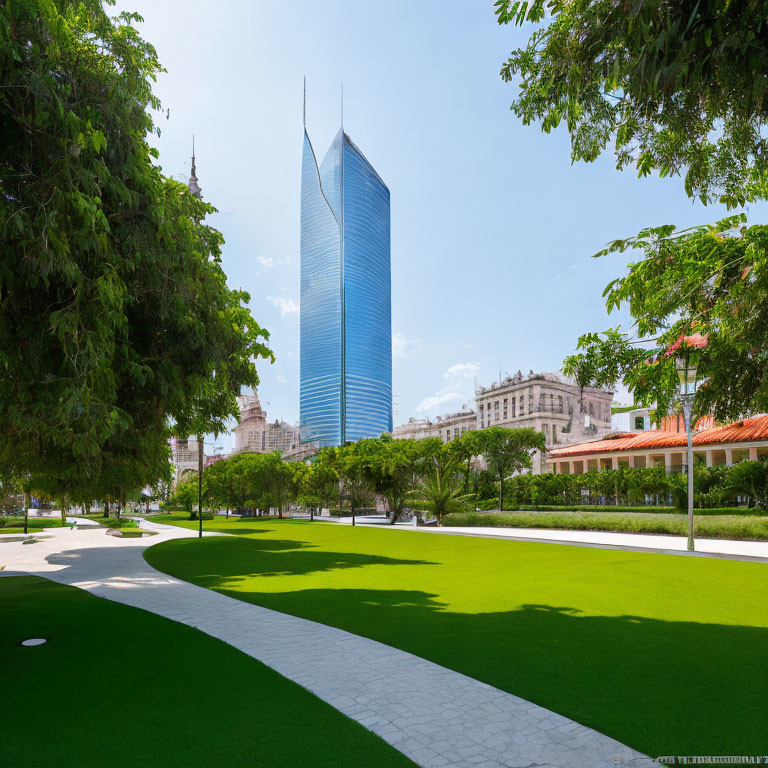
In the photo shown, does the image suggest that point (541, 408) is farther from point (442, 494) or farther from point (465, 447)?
point (442, 494)

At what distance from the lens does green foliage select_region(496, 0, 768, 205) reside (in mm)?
3725

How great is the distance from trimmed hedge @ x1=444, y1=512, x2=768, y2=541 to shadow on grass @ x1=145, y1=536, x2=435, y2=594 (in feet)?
61.7

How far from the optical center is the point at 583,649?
25.0 feet

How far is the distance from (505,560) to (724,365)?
14517mm

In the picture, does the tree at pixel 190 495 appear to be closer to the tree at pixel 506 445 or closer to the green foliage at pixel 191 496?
the green foliage at pixel 191 496

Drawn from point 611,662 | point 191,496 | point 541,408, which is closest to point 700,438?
point 611,662

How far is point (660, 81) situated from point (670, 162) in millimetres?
1914

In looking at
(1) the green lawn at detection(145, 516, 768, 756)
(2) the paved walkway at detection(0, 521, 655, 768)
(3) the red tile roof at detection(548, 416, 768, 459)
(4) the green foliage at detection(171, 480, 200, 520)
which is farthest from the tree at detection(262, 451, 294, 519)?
(2) the paved walkway at detection(0, 521, 655, 768)

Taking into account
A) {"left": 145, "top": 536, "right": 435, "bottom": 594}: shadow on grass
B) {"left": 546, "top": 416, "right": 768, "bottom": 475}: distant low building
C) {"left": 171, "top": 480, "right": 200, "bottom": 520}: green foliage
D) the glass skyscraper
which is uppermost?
the glass skyscraper

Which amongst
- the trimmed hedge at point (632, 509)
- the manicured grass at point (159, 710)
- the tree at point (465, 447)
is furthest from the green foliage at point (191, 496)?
the manicured grass at point (159, 710)

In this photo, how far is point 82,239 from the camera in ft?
20.5

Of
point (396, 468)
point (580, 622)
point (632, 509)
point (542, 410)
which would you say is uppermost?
point (542, 410)

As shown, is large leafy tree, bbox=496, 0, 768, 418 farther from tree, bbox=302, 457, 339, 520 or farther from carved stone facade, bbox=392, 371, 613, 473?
carved stone facade, bbox=392, 371, 613, 473

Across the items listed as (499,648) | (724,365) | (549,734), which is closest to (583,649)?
(499,648)
